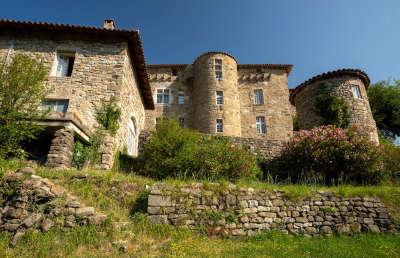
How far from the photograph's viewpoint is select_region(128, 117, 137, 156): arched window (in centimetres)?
1399

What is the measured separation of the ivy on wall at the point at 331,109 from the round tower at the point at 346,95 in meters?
0.23

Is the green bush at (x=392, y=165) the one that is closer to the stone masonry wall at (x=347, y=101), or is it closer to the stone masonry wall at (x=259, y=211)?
the stone masonry wall at (x=347, y=101)

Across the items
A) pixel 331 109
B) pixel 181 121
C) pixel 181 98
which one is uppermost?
pixel 181 98

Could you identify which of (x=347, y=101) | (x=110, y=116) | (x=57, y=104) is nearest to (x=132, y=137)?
(x=110, y=116)

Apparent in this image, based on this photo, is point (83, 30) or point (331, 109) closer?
point (83, 30)

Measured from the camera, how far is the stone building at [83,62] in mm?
11648

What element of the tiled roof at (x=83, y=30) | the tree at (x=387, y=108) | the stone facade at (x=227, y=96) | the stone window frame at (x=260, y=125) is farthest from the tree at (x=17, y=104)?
the tree at (x=387, y=108)

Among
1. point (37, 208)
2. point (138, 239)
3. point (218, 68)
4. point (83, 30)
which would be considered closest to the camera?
point (138, 239)

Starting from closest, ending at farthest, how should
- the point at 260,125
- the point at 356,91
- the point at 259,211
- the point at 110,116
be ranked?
the point at 259,211, the point at 110,116, the point at 356,91, the point at 260,125

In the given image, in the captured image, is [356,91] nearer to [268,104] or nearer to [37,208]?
[268,104]

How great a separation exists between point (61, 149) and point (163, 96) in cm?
1639

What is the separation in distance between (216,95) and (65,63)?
13034 millimetres

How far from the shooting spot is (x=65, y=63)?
12.7m

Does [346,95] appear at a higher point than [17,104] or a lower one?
higher
